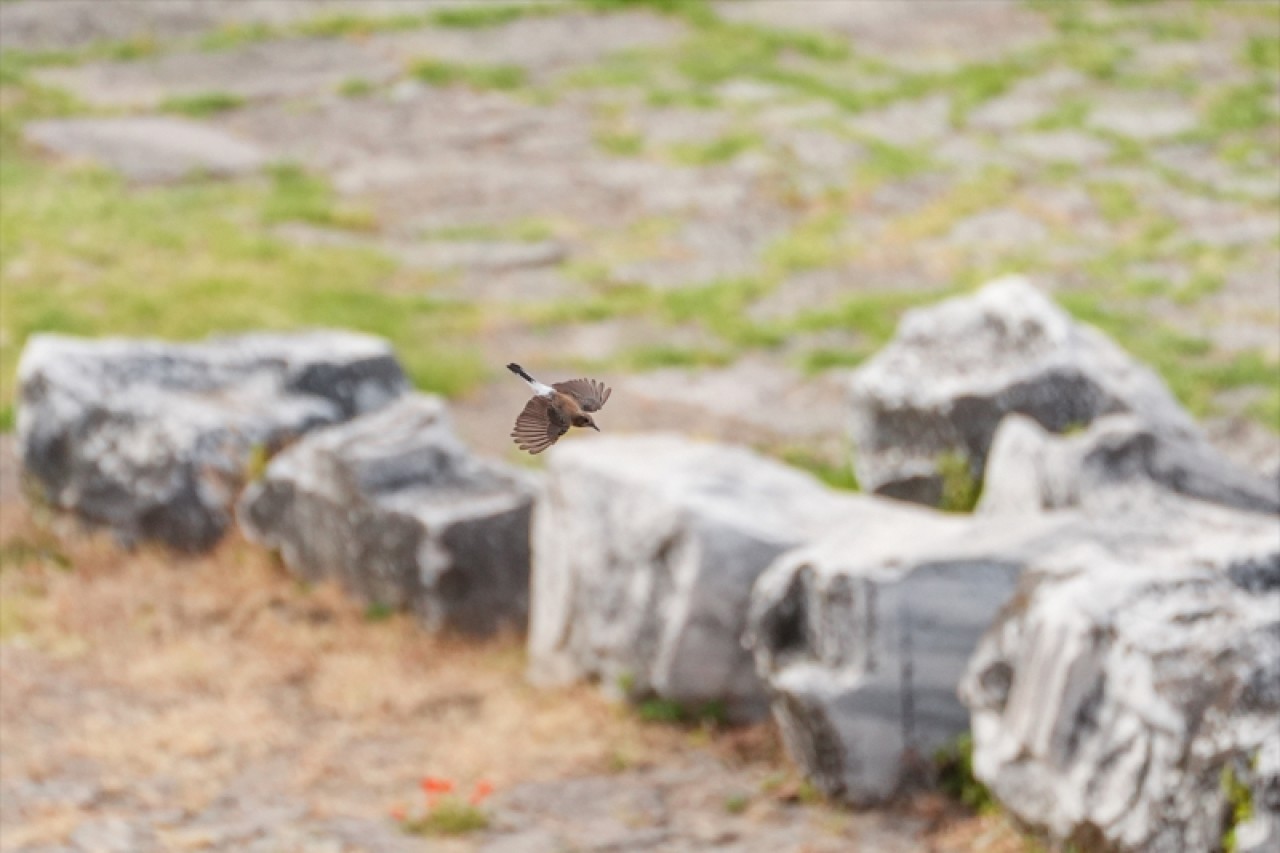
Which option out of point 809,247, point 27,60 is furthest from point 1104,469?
point 27,60

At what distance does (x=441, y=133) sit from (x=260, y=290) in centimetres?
481

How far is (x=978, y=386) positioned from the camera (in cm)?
1002

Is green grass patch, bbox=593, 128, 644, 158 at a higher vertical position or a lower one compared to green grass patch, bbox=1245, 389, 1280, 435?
higher

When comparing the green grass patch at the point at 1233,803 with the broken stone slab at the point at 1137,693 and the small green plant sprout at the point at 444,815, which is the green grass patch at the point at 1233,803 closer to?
the broken stone slab at the point at 1137,693

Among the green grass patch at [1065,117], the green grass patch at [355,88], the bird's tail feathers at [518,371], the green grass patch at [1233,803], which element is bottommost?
the green grass patch at [1233,803]

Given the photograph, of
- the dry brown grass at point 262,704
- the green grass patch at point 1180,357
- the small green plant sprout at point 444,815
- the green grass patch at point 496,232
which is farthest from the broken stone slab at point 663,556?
the green grass patch at point 496,232


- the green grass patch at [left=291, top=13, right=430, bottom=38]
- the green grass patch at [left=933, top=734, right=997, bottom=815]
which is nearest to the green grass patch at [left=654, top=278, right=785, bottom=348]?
the green grass patch at [left=933, top=734, right=997, bottom=815]

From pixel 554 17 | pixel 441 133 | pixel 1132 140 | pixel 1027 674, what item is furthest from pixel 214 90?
pixel 1027 674

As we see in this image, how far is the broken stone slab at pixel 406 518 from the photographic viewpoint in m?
9.29

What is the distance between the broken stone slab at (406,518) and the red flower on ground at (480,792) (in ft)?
5.95

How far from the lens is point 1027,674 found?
683 centimetres

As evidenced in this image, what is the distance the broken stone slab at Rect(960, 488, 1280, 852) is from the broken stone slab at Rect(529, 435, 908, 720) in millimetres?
1265

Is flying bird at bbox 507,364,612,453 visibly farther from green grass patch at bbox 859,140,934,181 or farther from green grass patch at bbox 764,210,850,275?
green grass patch at bbox 859,140,934,181

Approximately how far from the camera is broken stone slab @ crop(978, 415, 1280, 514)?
8664mm
